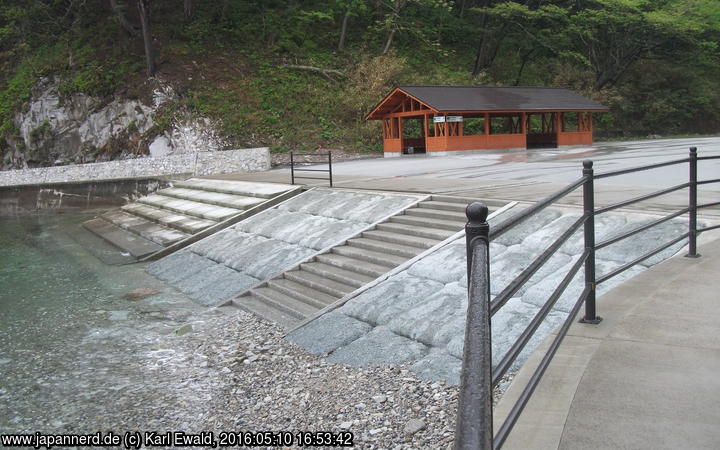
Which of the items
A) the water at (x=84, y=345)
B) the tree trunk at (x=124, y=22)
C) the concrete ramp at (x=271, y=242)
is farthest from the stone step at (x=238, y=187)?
the tree trunk at (x=124, y=22)

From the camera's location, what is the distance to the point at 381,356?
676 centimetres

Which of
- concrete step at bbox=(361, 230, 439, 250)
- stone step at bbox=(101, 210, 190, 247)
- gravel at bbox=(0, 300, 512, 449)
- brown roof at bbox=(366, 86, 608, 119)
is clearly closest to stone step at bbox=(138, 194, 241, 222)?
stone step at bbox=(101, 210, 190, 247)

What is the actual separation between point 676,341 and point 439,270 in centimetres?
447

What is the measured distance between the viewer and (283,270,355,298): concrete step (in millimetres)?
9100

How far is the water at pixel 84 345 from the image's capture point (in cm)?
601

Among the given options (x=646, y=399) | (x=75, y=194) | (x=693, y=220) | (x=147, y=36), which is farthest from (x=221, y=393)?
(x=147, y=36)

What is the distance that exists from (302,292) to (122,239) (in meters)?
9.05

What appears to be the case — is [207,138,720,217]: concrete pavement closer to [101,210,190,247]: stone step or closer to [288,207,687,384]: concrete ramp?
[288,207,687,384]: concrete ramp

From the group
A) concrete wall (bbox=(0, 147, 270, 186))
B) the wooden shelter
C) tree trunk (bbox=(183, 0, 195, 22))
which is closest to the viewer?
concrete wall (bbox=(0, 147, 270, 186))

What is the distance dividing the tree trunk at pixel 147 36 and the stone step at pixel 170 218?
12981mm

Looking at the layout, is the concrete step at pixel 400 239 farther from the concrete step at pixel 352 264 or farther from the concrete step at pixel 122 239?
the concrete step at pixel 122 239

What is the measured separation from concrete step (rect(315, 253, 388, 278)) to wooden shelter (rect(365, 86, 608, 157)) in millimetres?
18345

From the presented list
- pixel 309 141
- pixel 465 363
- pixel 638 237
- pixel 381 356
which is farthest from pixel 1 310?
pixel 309 141

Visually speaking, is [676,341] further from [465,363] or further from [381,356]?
[381,356]
